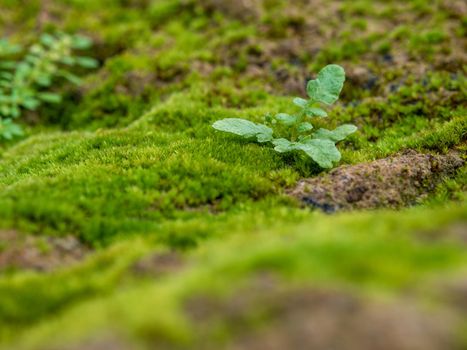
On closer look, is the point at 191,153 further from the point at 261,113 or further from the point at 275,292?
the point at 275,292

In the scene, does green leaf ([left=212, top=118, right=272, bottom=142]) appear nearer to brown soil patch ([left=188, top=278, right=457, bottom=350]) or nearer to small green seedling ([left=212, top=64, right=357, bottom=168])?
small green seedling ([left=212, top=64, right=357, bottom=168])

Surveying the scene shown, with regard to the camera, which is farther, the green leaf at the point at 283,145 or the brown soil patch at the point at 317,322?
the green leaf at the point at 283,145

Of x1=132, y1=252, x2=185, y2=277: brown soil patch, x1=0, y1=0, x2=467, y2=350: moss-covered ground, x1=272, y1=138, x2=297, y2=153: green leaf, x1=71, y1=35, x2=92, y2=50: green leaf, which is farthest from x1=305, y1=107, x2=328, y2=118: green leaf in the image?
x1=71, y1=35, x2=92, y2=50: green leaf

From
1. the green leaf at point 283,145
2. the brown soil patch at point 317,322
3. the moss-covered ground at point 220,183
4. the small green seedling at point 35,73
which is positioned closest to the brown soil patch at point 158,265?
the moss-covered ground at point 220,183

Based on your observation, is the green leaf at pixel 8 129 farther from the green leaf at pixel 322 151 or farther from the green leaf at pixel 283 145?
the green leaf at pixel 322 151

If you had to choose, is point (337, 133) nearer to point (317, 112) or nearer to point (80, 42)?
point (317, 112)

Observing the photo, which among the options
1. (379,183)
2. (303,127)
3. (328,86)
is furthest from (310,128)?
(379,183)

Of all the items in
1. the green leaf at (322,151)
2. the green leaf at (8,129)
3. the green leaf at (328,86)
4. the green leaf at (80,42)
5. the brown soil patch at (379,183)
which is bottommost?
the brown soil patch at (379,183)
